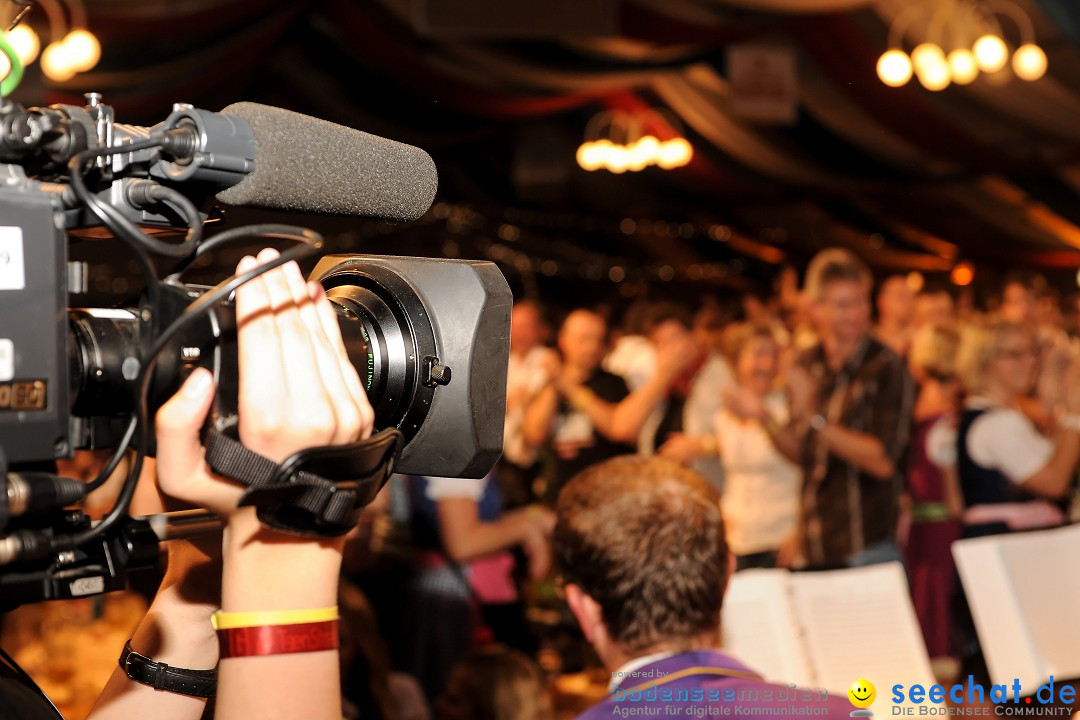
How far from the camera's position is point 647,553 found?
1364 mm

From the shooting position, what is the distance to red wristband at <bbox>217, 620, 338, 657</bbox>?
71 centimetres

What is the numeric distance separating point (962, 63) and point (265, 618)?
5.88m

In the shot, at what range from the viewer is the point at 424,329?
91 centimetres

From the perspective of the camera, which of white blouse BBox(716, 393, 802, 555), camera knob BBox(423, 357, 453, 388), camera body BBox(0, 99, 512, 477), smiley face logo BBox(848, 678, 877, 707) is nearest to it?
camera body BBox(0, 99, 512, 477)

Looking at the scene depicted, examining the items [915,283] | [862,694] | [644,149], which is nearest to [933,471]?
[862,694]

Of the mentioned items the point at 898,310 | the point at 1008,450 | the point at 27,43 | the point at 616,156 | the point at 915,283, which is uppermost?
the point at 616,156

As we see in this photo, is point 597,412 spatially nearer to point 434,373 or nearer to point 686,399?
point 686,399

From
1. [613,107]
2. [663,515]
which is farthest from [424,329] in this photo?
[613,107]

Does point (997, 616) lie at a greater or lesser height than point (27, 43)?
lesser

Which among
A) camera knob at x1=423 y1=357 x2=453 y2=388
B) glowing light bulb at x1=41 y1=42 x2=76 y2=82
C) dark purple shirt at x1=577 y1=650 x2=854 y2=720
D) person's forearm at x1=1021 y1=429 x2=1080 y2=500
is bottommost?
dark purple shirt at x1=577 y1=650 x2=854 y2=720

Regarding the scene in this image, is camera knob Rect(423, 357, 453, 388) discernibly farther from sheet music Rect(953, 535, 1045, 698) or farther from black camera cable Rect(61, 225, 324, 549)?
sheet music Rect(953, 535, 1045, 698)

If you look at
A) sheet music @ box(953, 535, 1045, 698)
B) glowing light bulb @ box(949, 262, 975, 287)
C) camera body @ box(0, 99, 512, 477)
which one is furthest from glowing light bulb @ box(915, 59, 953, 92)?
glowing light bulb @ box(949, 262, 975, 287)

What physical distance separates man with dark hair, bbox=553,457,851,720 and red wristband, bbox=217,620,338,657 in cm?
66

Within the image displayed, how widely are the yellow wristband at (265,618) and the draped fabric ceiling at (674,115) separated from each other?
0.52m
